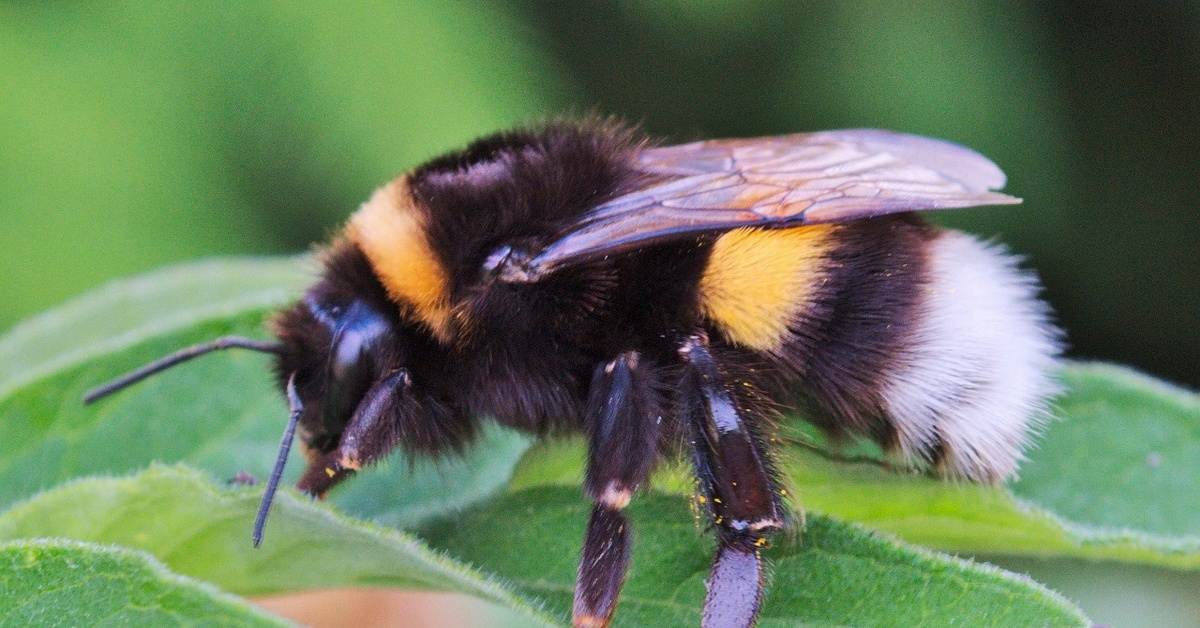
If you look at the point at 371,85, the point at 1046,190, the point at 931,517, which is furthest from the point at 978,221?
the point at 931,517

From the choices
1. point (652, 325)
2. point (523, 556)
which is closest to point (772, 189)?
point (652, 325)

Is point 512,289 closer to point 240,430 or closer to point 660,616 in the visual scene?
point 660,616

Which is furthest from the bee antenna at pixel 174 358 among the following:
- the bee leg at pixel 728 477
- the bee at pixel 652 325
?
the bee leg at pixel 728 477

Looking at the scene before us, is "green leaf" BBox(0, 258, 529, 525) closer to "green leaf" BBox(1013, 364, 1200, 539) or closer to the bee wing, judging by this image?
the bee wing

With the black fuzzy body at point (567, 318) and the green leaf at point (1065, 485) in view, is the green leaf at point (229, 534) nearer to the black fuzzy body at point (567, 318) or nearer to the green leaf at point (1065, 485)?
the black fuzzy body at point (567, 318)

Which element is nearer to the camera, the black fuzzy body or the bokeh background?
the black fuzzy body

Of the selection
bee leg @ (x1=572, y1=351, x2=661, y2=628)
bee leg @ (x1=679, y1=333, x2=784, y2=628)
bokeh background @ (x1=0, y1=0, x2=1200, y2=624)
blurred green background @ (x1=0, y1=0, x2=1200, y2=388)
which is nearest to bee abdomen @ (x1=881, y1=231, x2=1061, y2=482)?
bee leg @ (x1=679, y1=333, x2=784, y2=628)

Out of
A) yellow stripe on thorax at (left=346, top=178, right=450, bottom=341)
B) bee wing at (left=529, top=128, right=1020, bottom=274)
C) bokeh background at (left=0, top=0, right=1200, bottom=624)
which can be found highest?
bee wing at (left=529, top=128, right=1020, bottom=274)
